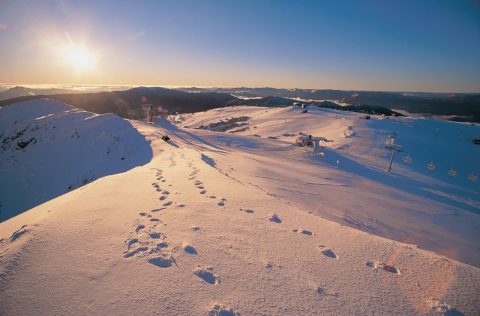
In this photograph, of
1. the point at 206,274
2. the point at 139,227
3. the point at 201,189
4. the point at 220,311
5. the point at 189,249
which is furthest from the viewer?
the point at 201,189

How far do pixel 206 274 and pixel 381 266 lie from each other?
9.13ft

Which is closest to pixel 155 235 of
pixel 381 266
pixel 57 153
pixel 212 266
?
pixel 212 266

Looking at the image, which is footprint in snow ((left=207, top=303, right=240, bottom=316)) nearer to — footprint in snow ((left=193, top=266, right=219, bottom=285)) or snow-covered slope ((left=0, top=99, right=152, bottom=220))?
footprint in snow ((left=193, top=266, right=219, bottom=285))

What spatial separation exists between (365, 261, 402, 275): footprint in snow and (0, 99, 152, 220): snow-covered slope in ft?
58.0

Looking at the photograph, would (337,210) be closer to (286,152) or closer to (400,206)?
(400,206)

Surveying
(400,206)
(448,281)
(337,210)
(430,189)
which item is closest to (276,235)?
(448,281)

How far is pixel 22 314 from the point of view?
2.93 m

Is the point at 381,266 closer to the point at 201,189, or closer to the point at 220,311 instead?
the point at 220,311

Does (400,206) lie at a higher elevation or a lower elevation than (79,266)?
lower

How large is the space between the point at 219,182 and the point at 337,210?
4518mm

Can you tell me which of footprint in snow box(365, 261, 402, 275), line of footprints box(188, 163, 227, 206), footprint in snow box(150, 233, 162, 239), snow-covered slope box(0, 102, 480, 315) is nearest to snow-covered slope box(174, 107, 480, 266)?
line of footprints box(188, 163, 227, 206)

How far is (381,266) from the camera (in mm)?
4086

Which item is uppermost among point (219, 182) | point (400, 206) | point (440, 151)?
point (219, 182)

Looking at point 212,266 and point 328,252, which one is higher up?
point 212,266
